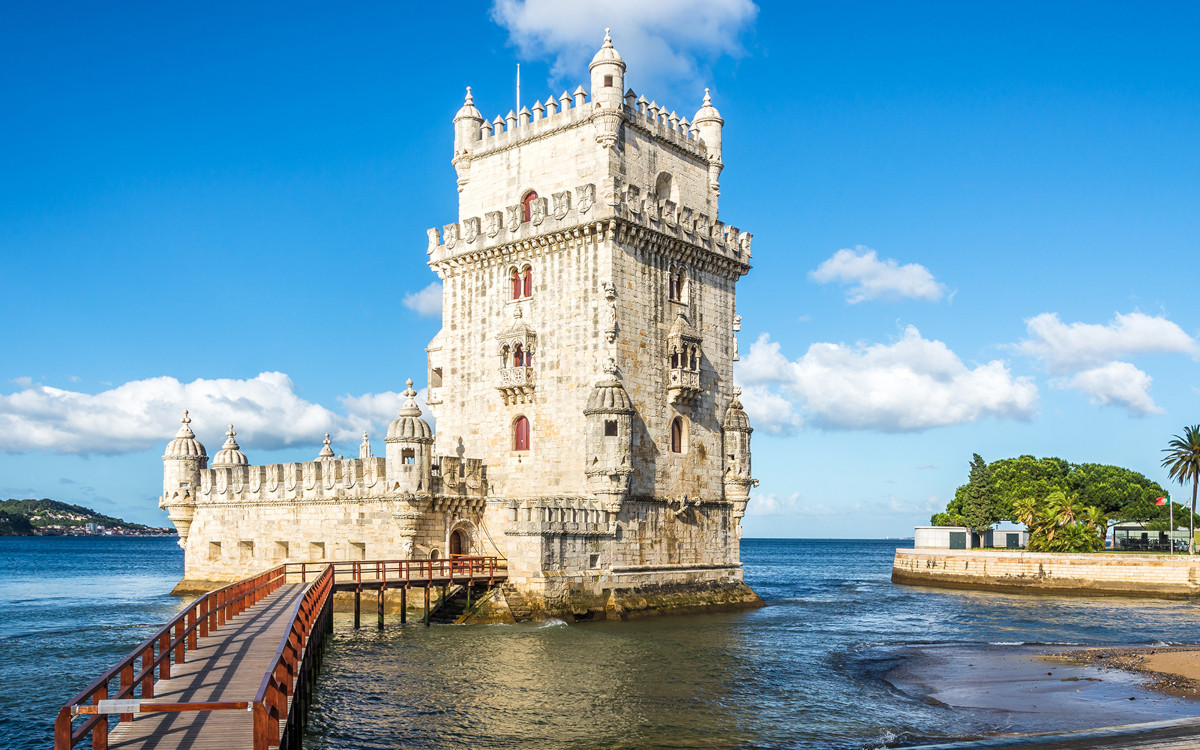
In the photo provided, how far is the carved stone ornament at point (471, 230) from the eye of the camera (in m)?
43.4

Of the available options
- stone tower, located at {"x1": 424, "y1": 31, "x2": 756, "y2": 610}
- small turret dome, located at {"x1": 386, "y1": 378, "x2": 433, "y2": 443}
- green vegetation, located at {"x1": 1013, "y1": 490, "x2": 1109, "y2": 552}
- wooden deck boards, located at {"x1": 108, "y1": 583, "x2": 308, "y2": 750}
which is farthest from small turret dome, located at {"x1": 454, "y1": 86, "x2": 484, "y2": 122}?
green vegetation, located at {"x1": 1013, "y1": 490, "x2": 1109, "y2": 552}

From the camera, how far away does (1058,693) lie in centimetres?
2492

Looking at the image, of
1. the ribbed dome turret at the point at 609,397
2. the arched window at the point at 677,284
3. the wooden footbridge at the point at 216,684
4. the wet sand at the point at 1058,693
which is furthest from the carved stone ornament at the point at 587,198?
the wet sand at the point at 1058,693

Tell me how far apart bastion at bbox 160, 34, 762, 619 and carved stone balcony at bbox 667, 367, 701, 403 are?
0.26ft

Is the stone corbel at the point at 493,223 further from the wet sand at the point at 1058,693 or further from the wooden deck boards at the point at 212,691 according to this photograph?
the wet sand at the point at 1058,693

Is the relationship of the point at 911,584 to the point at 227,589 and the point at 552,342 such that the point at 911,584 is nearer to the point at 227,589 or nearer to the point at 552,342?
the point at 552,342

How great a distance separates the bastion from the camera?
3822 centimetres

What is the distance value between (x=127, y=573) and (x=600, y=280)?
69.0 metres

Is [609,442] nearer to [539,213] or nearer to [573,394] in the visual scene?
[573,394]

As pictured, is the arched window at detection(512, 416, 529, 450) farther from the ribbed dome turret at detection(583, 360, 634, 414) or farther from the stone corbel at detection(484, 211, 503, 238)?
the stone corbel at detection(484, 211, 503, 238)

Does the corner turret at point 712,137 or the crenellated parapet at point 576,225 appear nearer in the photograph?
the crenellated parapet at point 576,225

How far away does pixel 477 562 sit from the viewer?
3962 centimetres

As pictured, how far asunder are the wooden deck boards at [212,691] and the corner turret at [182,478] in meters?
28.6

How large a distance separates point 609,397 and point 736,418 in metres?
8.64
